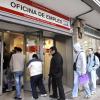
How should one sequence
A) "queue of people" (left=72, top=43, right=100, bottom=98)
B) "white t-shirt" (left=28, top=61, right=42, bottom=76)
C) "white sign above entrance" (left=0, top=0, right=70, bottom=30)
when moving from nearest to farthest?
"white sign above entrance" (left=0, top=0, right=70, bottom=30) < "white t-shirt" (left=28, top=61, right=42, bottom=76) < "queue of people" (left=72, top=43, right=100, bottom=98)

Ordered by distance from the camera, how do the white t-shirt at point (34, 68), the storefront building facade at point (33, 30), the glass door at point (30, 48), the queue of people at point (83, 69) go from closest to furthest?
the storefront building facade at point (33, 30)
the white t-shirt at point (34, 68)
the queue of people at point (83, 69)
the glass door at point (30, 48)

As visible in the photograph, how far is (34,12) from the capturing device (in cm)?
691

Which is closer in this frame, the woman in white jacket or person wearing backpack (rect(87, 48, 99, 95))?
the woman in white jacket

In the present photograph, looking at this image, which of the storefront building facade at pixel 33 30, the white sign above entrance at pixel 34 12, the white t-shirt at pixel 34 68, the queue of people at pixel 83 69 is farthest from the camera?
the queue of people at pixel 83 69

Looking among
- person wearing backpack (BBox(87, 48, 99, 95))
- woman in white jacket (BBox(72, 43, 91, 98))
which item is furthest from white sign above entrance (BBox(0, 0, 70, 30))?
person wearing backpack (BBox(87, 48, 99, 95))

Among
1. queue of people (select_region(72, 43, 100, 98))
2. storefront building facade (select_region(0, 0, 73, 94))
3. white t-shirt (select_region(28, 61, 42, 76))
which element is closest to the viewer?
storefront building facade (select_region(0, 0, 73, 94))

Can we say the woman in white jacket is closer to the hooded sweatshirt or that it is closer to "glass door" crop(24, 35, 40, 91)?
the hooded sweatshirt

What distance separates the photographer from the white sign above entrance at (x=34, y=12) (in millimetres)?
5801

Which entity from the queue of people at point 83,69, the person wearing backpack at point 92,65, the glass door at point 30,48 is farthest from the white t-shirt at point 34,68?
the person wearing backpack at point 92,65

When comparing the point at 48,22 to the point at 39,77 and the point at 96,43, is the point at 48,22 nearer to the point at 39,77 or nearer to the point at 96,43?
the point at 39,77

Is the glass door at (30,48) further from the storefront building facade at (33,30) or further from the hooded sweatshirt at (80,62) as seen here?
the hooded sweatshirt at (80,62)

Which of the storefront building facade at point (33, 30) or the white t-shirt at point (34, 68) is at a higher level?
the storefront building facade at point (33, 30)

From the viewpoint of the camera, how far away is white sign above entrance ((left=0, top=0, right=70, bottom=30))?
5.80 m

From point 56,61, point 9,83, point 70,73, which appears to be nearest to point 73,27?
point 70,73
